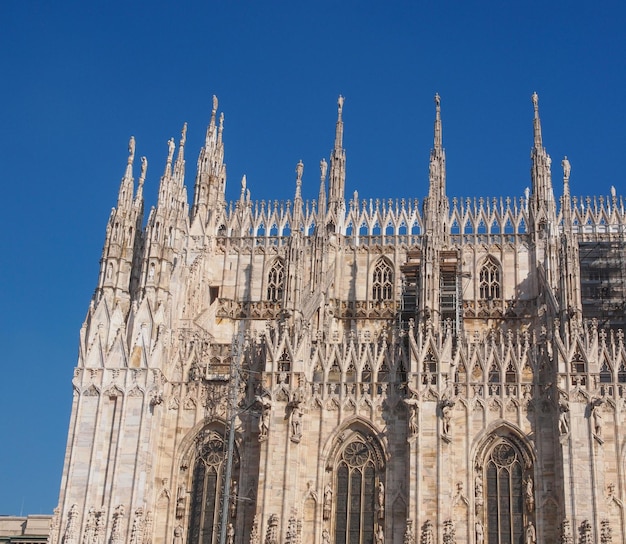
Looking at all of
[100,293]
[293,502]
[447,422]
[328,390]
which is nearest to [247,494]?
[293,502]

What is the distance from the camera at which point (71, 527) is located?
3969cm

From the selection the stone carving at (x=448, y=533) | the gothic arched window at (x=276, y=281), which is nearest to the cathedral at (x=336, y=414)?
the stone carving at (x=448, y=533)

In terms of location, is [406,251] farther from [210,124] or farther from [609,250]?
[210,124]

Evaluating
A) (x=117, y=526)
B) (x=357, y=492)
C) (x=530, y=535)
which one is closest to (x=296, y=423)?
(x=357, y=492)

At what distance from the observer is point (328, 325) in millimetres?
48031

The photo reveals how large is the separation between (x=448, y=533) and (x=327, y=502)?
512cm

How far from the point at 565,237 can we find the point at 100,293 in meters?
21.4

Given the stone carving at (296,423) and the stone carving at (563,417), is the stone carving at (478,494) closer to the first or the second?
the stone carving at (563,417)

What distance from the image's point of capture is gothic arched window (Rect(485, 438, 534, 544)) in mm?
39156

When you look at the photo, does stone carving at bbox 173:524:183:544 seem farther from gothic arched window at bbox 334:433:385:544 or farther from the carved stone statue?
the carved stone statue

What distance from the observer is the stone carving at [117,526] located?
39406 millimetres

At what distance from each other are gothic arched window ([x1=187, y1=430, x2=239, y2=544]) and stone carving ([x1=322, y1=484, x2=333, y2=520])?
3.89 meters

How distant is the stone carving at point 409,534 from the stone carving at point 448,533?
122 centimetres

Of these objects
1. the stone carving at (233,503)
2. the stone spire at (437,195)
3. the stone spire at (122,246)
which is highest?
the stone spire at (437,195)
